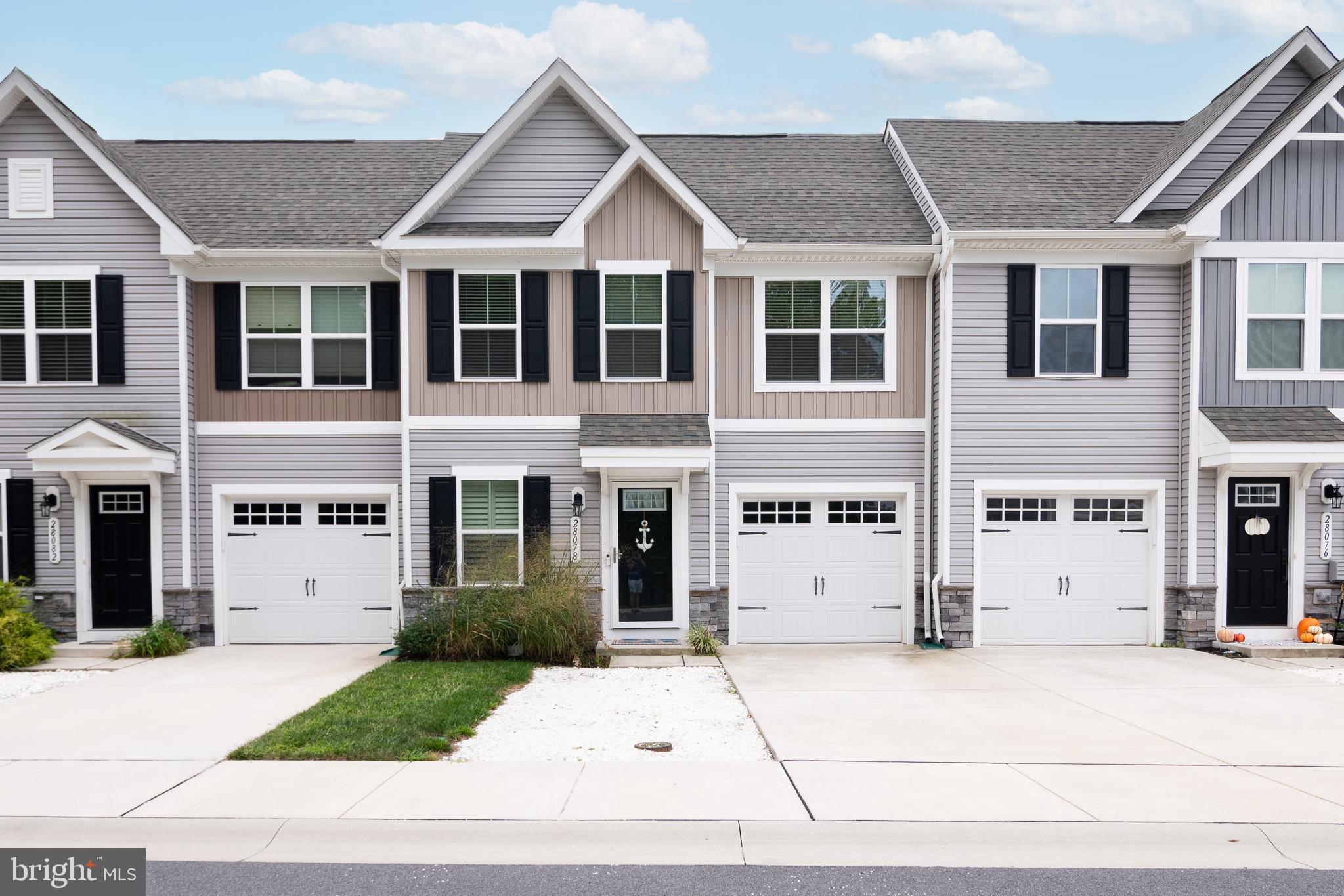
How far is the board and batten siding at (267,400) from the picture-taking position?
1350cm

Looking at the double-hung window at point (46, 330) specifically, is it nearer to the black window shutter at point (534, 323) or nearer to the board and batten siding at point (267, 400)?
the board and batten siding at point (267, 400)

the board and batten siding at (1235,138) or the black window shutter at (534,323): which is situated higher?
the board and batten siding at (1235,138)

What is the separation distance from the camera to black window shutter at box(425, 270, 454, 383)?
1285 centimetres

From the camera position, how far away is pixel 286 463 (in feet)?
44.6

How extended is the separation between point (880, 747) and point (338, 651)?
28.0 feet

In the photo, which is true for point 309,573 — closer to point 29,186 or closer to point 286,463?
point 286,463

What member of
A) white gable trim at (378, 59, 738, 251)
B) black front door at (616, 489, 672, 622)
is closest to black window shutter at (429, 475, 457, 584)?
black front door at (616, 489, 672, 622)

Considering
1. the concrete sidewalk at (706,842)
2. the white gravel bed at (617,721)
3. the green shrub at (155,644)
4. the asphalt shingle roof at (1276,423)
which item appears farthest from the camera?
the green shrub at (155,644)

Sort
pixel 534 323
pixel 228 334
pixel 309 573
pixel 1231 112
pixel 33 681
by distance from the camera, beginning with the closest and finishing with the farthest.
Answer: pixel 33 681, pixel 534 323, pixel 1231 112, pixel 228 334, pixel 309 573

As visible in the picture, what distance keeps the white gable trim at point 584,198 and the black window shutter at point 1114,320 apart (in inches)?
214

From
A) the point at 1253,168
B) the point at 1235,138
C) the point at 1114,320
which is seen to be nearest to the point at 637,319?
the point at 1114,320

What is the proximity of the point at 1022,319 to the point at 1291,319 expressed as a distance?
12.4 feet

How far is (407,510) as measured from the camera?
42.4 feet

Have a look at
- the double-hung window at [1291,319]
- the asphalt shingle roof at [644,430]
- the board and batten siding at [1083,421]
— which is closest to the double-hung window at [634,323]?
the asphalt shingle roof at [644,430]
